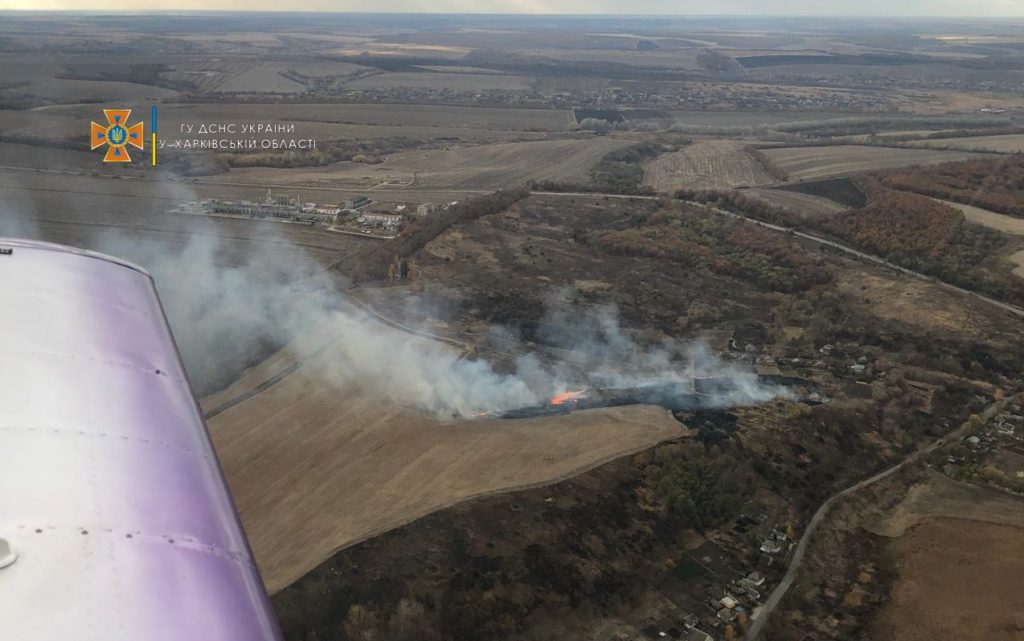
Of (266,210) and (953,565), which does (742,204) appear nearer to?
(266,210)

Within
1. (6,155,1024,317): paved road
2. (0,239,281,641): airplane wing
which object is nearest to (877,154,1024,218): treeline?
(6,155,1024,317): paved road

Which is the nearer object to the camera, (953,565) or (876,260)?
(953,565)

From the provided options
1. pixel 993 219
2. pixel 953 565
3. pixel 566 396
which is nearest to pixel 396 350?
pixel 566 396

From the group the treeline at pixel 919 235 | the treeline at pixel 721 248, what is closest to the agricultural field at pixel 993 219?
the treeline at pixel 919 235

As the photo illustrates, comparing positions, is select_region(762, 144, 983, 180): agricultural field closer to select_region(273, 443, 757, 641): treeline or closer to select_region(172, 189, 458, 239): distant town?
select_region(172, 189, 458, 239): distant town

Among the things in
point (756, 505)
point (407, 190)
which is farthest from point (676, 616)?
point (407, 190)

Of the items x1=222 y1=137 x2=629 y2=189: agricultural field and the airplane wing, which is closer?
the airplane wing

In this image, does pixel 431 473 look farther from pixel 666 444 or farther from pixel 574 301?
pixel 574 301
